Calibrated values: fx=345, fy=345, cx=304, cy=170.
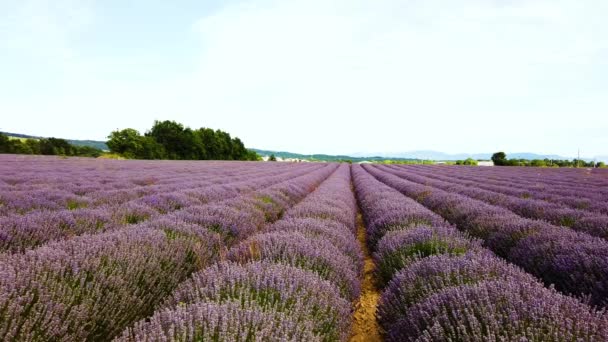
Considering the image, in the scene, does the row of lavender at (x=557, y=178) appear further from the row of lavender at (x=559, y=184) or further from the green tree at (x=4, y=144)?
the green tree at (x=4, y=144)

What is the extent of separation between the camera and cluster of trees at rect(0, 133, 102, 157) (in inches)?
2026

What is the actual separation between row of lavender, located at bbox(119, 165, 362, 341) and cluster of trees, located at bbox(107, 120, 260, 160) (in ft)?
173

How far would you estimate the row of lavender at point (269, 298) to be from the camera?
150 cm

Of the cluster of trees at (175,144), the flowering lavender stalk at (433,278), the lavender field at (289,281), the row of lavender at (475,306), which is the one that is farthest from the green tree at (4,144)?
the flowering lavender stalk at (433,278)

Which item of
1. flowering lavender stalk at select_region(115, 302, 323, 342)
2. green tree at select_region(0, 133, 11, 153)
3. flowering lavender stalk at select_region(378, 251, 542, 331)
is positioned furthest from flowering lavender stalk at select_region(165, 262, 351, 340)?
green tree at select_region(0, 133, 11, 153)

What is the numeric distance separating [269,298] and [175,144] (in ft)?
212

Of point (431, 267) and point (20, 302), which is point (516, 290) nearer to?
point (431, 267)

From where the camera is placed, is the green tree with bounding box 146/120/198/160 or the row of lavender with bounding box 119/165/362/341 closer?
the row of lavender with bounding box 119/165/362/341

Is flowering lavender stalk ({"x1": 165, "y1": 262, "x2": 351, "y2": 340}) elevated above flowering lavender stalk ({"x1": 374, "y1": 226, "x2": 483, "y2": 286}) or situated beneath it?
elevated above

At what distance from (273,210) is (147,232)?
339 cm

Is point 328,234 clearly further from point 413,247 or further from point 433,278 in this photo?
point 433,278

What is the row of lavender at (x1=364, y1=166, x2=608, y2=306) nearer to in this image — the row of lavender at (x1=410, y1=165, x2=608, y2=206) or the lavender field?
the lavender field

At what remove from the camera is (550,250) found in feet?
11.0

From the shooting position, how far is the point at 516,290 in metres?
1.91
